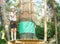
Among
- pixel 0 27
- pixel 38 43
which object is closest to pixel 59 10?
pixel 0 27

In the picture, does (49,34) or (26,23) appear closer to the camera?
(26,23)

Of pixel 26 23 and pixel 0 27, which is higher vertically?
pixel 26 23

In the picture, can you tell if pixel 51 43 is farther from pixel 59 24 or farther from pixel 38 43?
pixel 38 43

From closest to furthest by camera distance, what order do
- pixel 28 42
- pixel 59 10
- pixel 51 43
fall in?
pixel 28 42 < pixel 51 43 < pixel 59 10

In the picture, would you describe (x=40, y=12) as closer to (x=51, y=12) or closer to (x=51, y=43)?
(x=51, y=12)

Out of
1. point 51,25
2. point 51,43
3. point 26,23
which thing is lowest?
point 51,43

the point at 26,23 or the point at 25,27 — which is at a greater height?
the point at 26,23

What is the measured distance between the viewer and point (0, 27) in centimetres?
2008

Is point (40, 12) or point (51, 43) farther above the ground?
point (40, 12)

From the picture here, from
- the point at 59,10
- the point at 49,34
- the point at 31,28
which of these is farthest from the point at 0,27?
the point at 31,28

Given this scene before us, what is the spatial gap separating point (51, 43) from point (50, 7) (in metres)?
3.64

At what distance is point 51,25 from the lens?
20828 millimetres

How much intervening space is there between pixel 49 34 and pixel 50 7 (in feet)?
9.44

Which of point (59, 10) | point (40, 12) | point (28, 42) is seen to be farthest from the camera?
point (40, 12)
